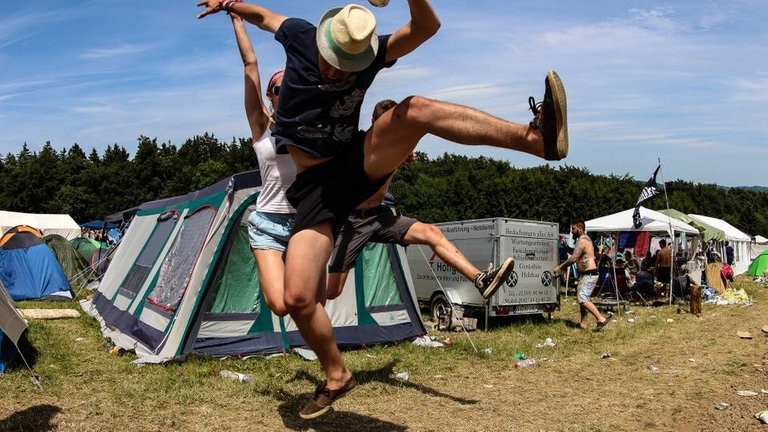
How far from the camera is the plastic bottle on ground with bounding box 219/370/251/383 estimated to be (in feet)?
19.5

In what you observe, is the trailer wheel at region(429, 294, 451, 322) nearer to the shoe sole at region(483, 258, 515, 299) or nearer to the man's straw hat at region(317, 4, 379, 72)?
the shoe sole at region(483, 258, 515, 299)

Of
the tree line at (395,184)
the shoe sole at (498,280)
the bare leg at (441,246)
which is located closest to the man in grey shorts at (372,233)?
the bare leg at (441,246)

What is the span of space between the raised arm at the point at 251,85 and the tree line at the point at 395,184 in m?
28.3

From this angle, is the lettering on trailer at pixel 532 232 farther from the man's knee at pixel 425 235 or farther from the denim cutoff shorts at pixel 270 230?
the denim cutoff shorts at pixel 270 230

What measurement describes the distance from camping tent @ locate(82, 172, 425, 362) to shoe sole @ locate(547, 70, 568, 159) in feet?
15.5

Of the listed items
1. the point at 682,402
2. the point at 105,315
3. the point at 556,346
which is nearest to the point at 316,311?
the point at 682,402

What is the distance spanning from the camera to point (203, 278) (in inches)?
271

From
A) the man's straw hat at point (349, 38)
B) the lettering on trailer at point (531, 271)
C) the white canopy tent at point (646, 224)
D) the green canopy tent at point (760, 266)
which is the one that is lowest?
the green canopy tent at point (760, 266)

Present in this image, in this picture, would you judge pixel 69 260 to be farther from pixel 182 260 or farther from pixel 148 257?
pixel 182 260

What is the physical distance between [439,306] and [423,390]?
5198 mm

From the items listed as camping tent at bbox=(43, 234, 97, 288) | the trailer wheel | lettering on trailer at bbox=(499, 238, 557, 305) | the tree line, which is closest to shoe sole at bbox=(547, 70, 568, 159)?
lettering on trailer at bbox=(499, 238, 557, 305)

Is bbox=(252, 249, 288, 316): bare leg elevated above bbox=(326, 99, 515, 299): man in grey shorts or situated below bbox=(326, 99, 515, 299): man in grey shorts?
below

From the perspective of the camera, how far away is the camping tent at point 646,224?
17.2 meters

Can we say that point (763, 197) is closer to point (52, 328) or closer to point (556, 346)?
point (556, 346)
